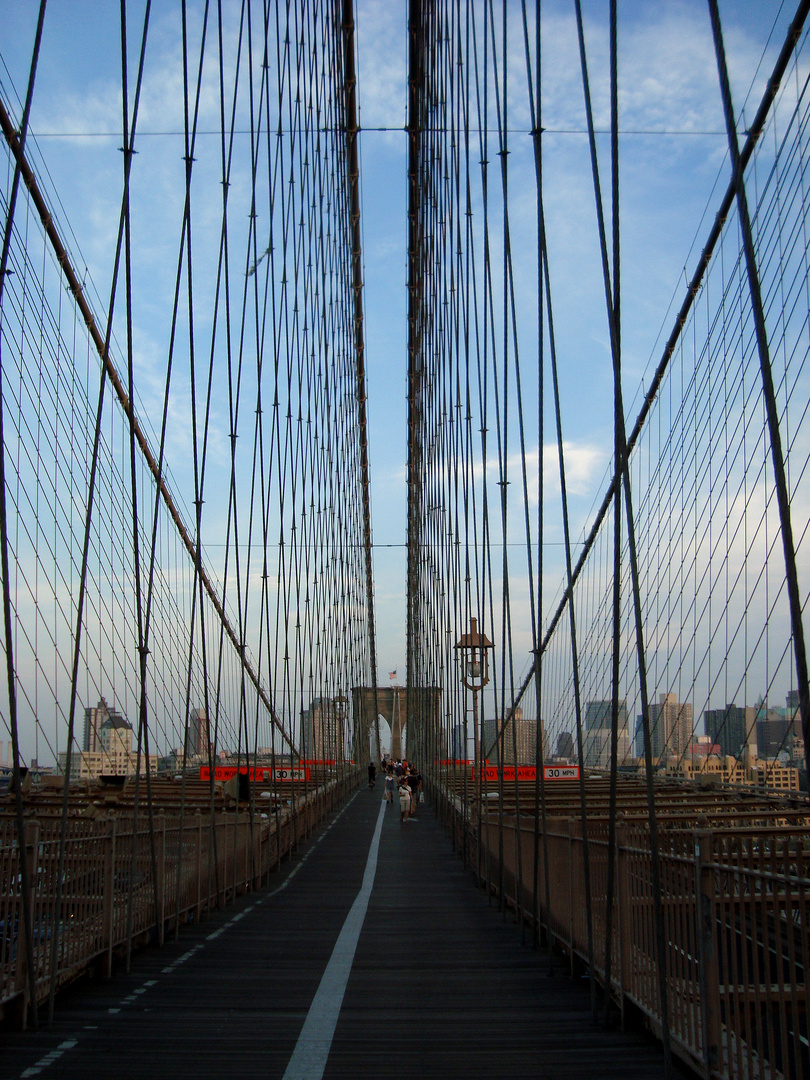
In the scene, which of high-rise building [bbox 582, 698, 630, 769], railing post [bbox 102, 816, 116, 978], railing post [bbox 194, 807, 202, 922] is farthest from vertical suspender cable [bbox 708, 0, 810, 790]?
high-rise building [bbox 582, 698, 630, 769]

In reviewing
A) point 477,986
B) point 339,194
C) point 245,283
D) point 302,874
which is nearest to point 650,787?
point 477,986

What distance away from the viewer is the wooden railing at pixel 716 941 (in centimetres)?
221

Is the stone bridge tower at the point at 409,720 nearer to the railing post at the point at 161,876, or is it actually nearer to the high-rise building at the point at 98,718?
the high-rise building at the point at 98,718

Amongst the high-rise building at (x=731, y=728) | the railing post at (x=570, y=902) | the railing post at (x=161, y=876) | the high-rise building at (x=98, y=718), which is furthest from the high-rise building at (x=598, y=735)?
the railing post at (x=570, y=902)

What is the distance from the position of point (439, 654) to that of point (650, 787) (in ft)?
57.9

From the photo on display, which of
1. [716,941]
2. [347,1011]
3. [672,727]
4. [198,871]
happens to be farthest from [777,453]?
[672,727]

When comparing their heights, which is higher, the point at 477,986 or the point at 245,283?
the point at 245,283

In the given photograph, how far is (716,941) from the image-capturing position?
2.55 meters

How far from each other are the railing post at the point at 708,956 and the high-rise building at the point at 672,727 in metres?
8.77

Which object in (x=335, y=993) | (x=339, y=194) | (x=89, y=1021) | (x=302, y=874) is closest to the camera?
(x=89, y=1021)

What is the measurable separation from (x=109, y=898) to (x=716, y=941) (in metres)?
2.85

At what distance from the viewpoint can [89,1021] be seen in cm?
355

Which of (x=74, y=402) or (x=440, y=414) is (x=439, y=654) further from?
(x=74, y=402)

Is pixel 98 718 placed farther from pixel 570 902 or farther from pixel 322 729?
pixel 570 902
